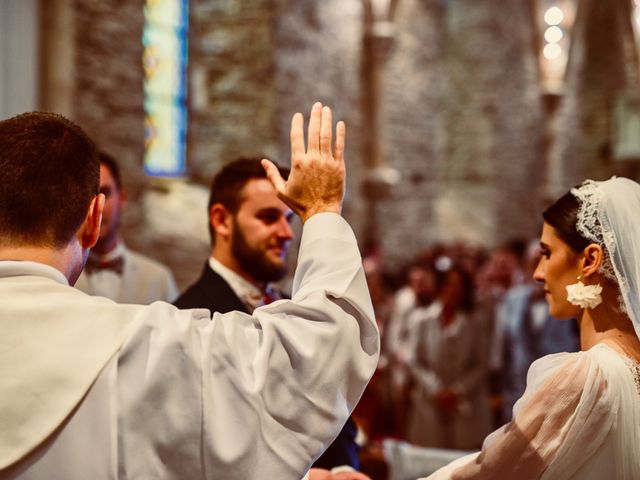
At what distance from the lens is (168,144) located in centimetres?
757

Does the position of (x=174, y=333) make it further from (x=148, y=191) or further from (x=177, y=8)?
(x=177, y=8)

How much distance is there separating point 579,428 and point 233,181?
1455mm

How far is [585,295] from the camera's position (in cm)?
223

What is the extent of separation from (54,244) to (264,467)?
538 millimetres

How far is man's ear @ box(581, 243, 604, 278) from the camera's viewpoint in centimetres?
224

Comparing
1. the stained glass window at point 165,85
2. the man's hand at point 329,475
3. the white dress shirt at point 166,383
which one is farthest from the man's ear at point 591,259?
the stained glass window at point 165,85

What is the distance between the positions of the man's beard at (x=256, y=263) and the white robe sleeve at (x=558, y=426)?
1.03m

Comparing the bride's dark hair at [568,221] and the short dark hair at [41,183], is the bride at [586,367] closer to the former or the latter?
the bride's dark hair at [568,221]

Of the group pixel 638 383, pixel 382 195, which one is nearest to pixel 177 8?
pixel 382 195

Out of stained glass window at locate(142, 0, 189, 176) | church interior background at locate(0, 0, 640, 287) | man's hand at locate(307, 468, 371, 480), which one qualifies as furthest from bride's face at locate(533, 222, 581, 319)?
stained glass window at locate(142, 0, 189, 176)

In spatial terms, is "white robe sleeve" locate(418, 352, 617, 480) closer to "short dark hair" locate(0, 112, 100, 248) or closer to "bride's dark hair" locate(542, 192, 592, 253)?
"bride's dark hair" locate(542, 192, 592, 253)

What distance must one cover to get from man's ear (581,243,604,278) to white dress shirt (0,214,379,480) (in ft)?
2.98

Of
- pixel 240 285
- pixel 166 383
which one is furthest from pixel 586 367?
pixel 240 285

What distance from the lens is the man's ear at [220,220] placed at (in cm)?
295
